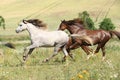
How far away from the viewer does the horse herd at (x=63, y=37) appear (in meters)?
15.6

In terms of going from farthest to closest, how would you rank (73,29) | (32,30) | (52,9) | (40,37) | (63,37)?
1. (52,9)
2. (73,29)
3. (63,37)
4. (32,30)
5. (40,37)

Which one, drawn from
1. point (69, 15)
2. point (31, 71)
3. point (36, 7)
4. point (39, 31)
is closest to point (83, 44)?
point (39, 31)

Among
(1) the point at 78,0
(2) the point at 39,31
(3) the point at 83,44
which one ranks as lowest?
(1) the point at 78,0

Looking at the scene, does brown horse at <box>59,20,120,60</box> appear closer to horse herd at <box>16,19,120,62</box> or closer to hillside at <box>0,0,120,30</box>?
horse herd at <box>16,19,120,62</box>

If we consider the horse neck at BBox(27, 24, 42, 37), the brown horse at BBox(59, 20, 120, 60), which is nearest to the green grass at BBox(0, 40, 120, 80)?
the brown horse at BBox(59, 20, 120, 60)

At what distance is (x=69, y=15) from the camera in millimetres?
102438

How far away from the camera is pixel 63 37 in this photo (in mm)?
16188

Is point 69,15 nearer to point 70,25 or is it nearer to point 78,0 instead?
point 78,0

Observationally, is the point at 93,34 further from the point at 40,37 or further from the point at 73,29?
the point at 40,37

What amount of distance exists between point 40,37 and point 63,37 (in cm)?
102

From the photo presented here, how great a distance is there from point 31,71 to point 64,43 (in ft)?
13.5

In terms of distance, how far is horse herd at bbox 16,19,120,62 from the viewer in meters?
15.6

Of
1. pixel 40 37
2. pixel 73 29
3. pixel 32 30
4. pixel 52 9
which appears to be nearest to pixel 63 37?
pixel 40 37

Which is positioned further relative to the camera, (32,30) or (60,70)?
(32,30)
